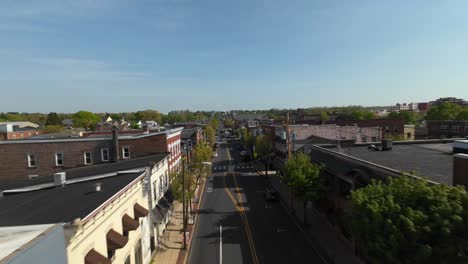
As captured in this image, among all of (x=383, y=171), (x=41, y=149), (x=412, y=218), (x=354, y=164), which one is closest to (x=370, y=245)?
(x=412, y=218)

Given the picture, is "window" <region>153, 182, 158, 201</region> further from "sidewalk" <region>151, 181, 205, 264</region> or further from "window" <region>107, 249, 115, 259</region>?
"window" <region>107, 249, 115, 259</region>

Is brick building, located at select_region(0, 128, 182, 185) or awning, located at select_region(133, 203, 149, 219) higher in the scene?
brick building, located at select_region(0, 128, 182, 185)

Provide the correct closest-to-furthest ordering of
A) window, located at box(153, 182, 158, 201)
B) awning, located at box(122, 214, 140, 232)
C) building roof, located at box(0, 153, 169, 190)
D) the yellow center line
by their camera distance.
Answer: awning, located at box(122, 214, 140, 232), the yellow center line, building roof, located at box(0, 153, 169, 190), window, located at box(153, 182, 158, 201)

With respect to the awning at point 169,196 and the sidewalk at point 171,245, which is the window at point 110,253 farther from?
the awning at point 169,196

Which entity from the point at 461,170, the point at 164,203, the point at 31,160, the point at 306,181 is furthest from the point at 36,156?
the point at 461,170

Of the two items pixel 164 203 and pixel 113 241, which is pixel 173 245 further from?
pixel 113 241

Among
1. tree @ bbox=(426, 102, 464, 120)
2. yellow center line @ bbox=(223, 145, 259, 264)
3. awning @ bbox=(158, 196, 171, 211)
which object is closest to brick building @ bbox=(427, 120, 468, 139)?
tree @ bbox=(426, 102, 464, 120)

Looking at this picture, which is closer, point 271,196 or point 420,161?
point 420,161
